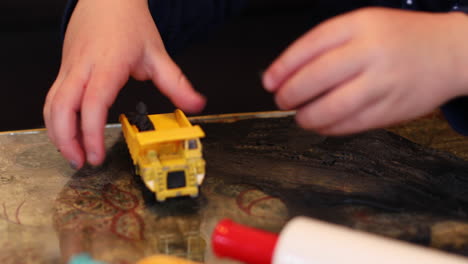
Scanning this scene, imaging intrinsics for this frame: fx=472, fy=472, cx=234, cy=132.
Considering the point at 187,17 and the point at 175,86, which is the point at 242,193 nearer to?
the point at 175,86

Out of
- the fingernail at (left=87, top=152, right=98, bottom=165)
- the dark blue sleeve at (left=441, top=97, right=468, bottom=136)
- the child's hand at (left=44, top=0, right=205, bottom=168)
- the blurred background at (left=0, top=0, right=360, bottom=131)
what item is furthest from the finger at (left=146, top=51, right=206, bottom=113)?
the blurred background at (left=0, top=0, right=360, bottom=131)

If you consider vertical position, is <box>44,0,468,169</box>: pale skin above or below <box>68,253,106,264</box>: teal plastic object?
above

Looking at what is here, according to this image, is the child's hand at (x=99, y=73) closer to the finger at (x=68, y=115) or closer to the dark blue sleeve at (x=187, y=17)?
the finger at (x=68, y=115)

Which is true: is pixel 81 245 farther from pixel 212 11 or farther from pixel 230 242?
pixel 212 11

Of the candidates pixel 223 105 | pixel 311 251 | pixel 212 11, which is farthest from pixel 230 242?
pixel 223 105

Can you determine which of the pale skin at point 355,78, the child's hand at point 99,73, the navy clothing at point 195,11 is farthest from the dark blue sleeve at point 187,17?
the pale skin at point 355,78

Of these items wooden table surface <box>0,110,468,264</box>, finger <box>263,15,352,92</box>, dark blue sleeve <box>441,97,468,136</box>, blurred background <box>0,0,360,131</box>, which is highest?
finger <box>263,15,352,92</box>

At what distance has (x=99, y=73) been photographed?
1.65 feet

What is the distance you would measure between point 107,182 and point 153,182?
85 millimetres

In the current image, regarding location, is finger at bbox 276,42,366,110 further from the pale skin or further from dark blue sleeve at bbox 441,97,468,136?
dark blue sleeve at bbox 441,97,468,136

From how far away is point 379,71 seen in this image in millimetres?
402

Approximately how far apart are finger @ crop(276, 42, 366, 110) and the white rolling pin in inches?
4.6

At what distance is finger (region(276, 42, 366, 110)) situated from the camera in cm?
40

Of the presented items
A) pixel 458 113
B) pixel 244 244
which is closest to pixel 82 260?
pixel 244 244
